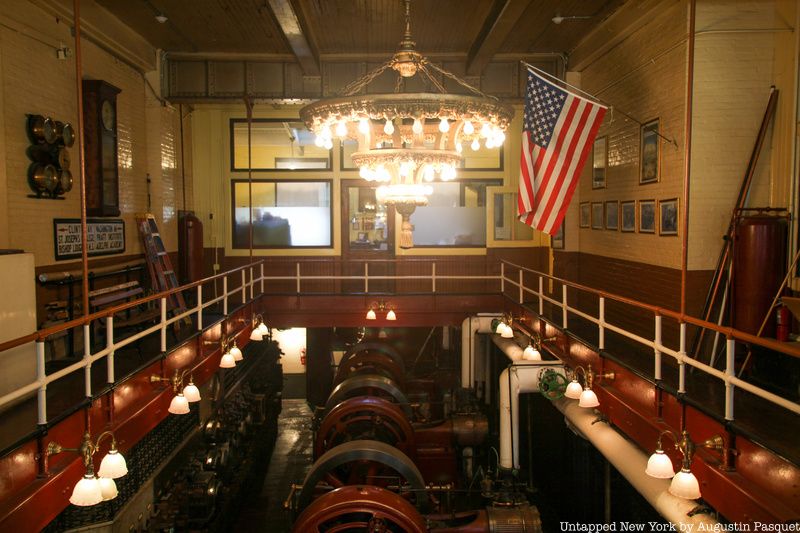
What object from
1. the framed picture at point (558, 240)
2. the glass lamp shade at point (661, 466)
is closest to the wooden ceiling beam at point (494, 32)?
the framed picture at point (558, 240)

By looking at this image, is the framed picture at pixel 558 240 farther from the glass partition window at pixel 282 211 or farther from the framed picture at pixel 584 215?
the glass partition window at pixel 282 211

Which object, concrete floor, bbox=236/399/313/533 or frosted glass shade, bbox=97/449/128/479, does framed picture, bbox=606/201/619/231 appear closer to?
concrete floor, bbox=236/399/313/533

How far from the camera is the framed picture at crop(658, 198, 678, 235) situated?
9.60 meters

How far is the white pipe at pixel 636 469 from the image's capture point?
516 centimetres

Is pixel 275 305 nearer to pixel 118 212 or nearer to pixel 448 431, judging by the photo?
pixel 118 212

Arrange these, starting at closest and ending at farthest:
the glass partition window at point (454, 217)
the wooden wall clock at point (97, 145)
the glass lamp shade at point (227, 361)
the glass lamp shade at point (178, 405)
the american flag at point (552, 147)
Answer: the glass lamp shade at point (178, 405)
the american flag at point (552, 147)
the glass lamp shade at point (227, 361)
the wooden wall clock at point (97, 145)
the glass partition window at point (454, 217)

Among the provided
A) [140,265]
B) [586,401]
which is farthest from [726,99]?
[140,265]

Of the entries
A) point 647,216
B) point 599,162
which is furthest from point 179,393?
point 599,162

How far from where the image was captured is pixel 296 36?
12.1m

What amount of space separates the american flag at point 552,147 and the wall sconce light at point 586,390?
1.87m

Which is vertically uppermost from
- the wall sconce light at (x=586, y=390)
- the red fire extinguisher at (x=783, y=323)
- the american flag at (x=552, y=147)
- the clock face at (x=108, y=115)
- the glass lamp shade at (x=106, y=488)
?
the clock face at (x=108, y=115)

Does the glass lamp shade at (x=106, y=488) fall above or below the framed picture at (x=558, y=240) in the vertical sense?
below

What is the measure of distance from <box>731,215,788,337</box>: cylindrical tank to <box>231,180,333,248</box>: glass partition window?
10.9 m

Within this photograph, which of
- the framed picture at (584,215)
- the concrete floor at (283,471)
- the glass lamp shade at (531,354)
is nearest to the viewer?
the glass lamp shade at (531,354)
